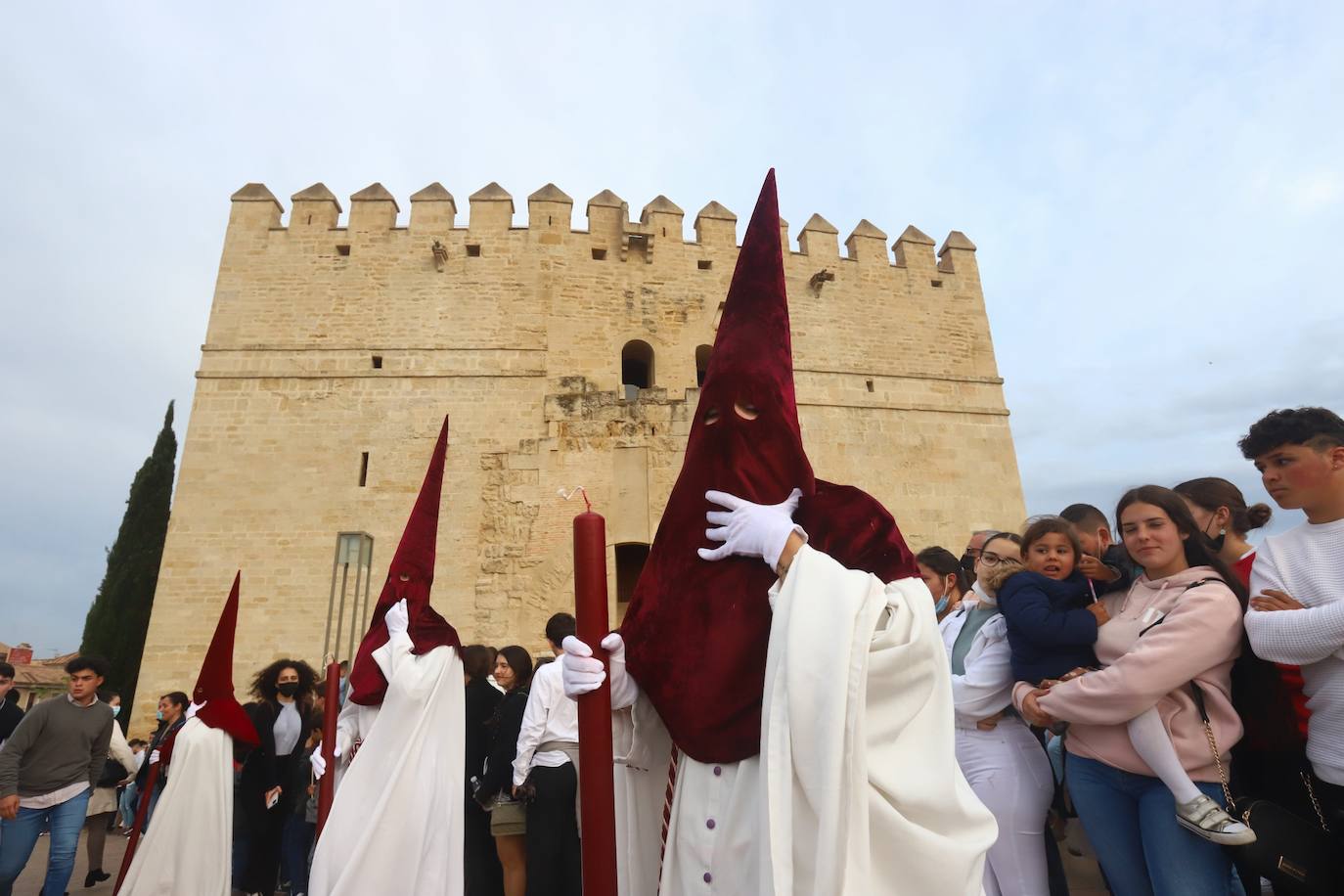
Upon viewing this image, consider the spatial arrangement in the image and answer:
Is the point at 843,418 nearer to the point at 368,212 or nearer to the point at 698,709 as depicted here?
the point at 368,212

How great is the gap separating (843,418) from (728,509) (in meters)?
12.6

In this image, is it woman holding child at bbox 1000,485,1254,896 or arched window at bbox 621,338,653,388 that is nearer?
woman holding child at bbox 1000,485,1254,896

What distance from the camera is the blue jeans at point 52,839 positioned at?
15.5ft

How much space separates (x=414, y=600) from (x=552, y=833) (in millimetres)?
1533

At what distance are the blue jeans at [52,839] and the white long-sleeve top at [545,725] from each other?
3288 millimetres

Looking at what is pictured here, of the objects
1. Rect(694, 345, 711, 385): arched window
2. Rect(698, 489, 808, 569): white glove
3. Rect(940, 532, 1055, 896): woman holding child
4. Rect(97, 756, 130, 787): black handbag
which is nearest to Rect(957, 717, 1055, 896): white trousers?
Rect(940, 532, 1055, 896): woman holding child

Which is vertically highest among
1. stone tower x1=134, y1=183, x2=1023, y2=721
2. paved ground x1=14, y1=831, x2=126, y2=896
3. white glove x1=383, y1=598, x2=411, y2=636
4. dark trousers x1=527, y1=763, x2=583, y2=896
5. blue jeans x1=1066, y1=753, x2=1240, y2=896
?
stone tower x1=134, y1=183, x2=1023, y2=721

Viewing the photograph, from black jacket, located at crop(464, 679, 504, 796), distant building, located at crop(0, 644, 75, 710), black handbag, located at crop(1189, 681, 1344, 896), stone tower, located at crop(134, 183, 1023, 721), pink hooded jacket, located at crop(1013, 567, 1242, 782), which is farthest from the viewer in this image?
distant building, located at crop(0, 644, 75, 710)

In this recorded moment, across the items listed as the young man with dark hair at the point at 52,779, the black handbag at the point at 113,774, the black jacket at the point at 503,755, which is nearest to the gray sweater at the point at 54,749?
the young man with dark hair at the point at 52,779

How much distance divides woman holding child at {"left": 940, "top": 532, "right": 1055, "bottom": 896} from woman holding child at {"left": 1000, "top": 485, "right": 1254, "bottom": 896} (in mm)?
172

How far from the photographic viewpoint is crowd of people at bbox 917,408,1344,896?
7.59ft

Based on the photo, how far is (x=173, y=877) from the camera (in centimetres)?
462

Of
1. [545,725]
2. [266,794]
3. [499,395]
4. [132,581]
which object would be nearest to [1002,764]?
[545,725]

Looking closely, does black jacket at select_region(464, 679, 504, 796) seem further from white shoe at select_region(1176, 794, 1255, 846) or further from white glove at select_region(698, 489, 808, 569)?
white shoe at select_region(1176, 794, 1255, 846)
